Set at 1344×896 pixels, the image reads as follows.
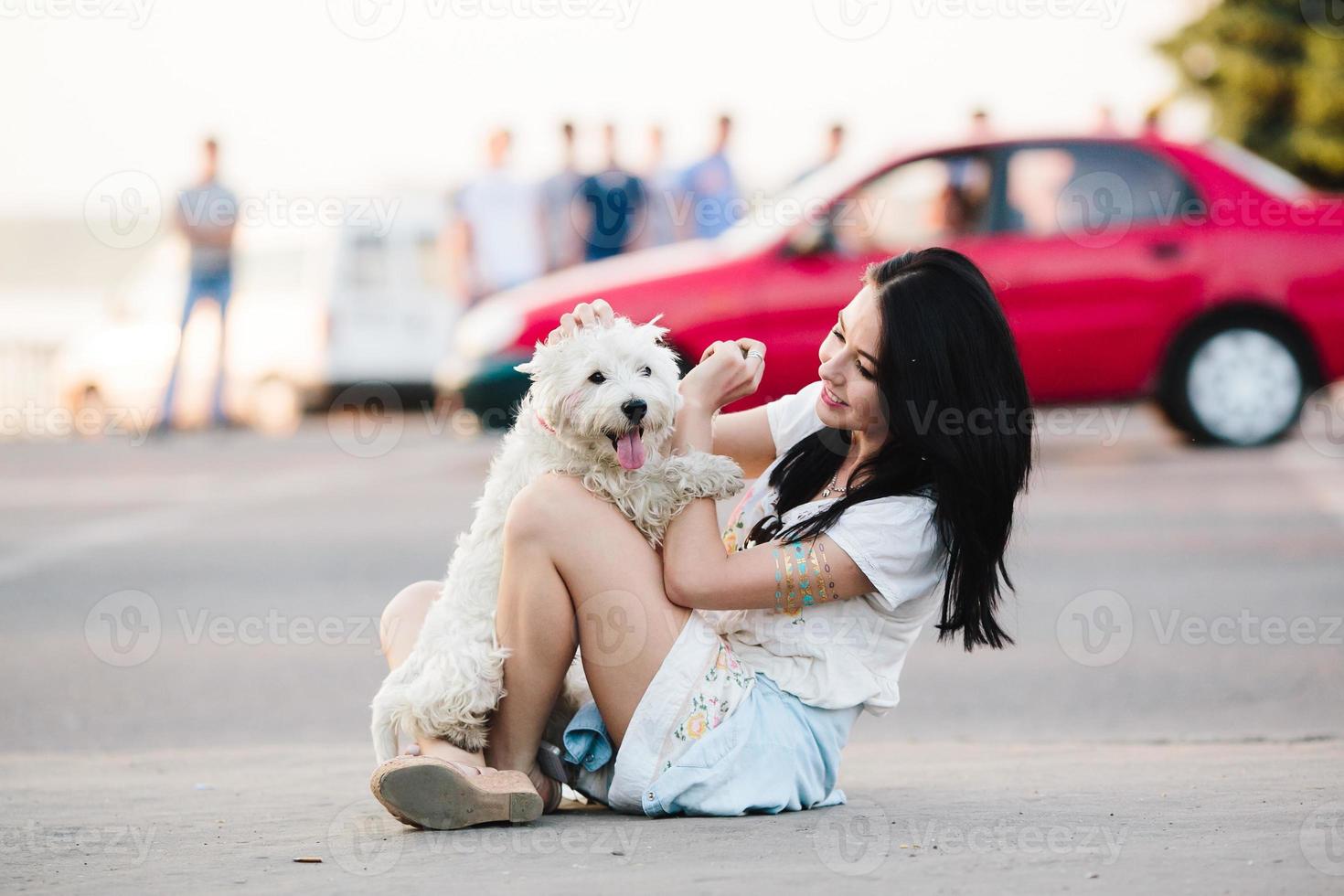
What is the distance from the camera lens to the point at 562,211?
46.4 ft

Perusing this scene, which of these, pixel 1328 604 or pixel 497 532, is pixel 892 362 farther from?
pixel 1328 604

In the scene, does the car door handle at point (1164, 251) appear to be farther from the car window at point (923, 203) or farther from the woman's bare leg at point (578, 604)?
the woman's bare leg at point (578, 604)

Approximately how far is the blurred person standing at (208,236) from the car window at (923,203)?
228 inches

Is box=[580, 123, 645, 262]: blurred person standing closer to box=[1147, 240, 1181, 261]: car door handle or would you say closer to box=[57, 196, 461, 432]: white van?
box=[57, 196, 461, 432]: white van

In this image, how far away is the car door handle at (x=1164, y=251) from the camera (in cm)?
1068

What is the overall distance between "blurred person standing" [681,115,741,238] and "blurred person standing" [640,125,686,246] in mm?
96

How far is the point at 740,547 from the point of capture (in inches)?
162

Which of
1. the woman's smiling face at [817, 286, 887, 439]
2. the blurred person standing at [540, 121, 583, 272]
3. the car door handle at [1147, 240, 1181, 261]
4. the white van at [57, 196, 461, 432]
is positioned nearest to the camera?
the woman's smiling face at [817, 286, 887, 439]

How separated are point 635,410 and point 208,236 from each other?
11.2 m

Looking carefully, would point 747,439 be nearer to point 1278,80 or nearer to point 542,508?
Answer: point 542,508

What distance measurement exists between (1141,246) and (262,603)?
5.92 meters

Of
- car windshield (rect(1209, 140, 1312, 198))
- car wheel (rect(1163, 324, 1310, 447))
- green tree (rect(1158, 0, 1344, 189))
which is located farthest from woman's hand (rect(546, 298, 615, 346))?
green tree (rect(1158, 0, 1344, 189))

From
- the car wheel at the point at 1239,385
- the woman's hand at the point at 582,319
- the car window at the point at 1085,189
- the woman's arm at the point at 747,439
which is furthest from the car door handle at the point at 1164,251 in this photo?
the woman's hand at the point at 582,319

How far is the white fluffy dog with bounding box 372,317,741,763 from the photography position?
377cm
